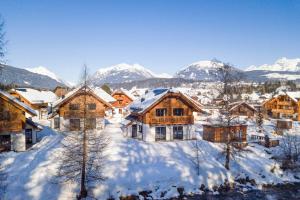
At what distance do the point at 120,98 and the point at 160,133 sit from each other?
4985 cm

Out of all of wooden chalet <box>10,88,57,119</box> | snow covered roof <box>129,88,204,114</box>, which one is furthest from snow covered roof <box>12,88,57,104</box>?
snow covered roof <box>129,88,204,114</box>

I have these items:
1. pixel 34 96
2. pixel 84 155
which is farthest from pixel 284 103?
pixel 84 155

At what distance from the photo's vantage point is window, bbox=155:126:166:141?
1743 inches

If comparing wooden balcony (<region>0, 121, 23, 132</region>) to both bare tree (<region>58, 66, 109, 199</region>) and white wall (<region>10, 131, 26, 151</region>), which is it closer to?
white wall (<region>10, 131, 26, 151</region>)

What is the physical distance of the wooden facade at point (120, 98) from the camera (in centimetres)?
9238

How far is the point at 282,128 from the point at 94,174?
43281 millimetres

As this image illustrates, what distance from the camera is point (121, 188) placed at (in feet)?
94.1

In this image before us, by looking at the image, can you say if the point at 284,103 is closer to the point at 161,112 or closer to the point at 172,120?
the point at 172,120

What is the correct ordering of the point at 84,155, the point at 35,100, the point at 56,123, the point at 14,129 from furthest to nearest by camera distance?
1. the point at 35,100
2. the point at 56,123
3. the point at 14,129
4. the point at 84,155

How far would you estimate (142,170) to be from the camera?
3175 cm

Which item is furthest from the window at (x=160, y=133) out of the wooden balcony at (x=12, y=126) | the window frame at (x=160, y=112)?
the wooden balcony at (x=12, y=126)

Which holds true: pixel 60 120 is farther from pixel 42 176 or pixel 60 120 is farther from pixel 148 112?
pixel 42 176

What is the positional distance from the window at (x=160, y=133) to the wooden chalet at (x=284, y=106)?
52.7 m

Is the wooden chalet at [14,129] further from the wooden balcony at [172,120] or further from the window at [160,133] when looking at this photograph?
the window at [160,133]
